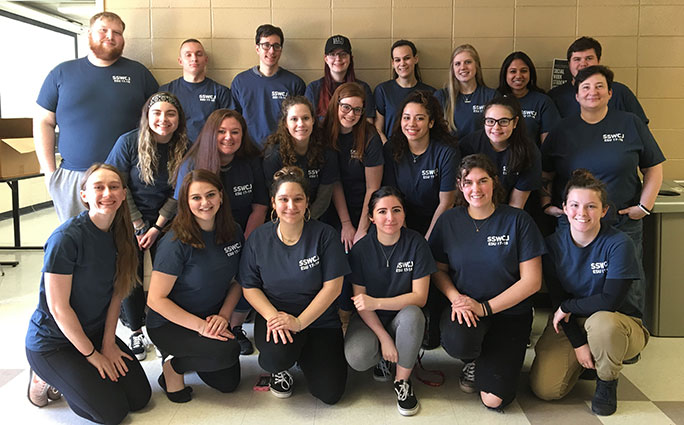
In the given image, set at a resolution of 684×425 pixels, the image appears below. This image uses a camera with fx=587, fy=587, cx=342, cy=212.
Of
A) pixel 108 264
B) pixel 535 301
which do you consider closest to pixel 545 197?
pixel 535 301

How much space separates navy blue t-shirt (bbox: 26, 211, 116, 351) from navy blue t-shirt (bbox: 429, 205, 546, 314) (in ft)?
5.05

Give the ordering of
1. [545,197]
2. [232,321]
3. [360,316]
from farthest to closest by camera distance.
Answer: [545,197] → [232,321] → [360,316]

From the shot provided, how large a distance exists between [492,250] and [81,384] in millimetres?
1843

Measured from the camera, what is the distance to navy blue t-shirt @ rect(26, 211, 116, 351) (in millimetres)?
2357

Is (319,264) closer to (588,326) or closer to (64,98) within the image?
(588,326)

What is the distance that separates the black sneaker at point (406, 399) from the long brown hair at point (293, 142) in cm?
125

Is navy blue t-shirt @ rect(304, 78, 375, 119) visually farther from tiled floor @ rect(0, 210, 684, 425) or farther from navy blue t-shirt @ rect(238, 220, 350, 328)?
tiled floor @ rect(0, 210, 684, 425)

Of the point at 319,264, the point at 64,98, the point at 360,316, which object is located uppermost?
the point at 64,98

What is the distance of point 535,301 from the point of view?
3982mm

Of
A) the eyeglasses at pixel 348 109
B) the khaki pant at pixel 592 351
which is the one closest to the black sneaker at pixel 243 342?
the eyeglasses at pixel 348 109

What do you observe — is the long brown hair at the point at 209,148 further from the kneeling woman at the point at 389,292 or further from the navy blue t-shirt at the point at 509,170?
the navy blue t-shirt at the point at 509,170

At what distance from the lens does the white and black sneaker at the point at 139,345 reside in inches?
123

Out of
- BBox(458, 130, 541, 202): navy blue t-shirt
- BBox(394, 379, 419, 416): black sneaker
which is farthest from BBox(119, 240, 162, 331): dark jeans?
BBox(458, 130, 541, 202): navy blue t-shirt

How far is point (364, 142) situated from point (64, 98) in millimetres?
1841
